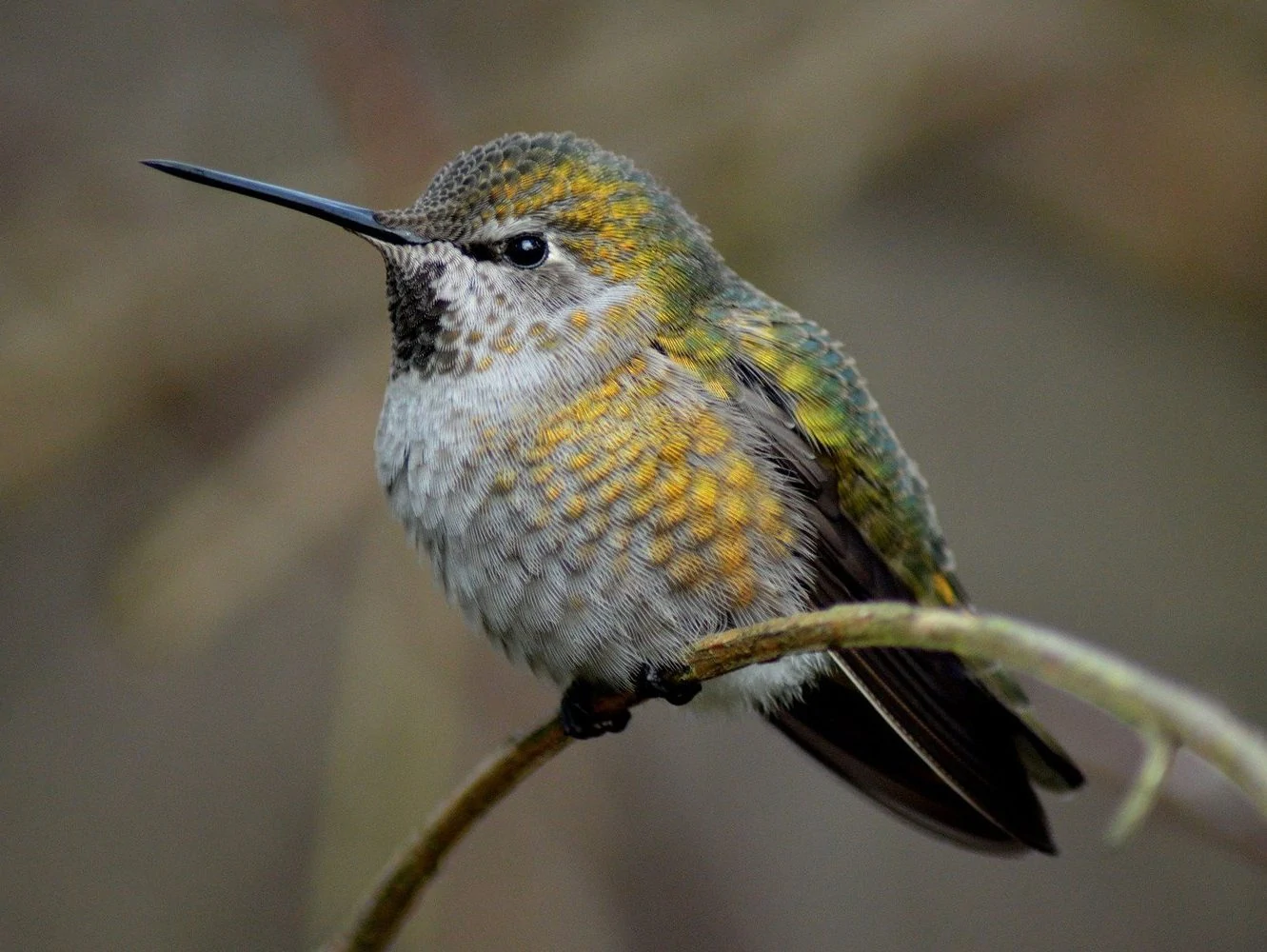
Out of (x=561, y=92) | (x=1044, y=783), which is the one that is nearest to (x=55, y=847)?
(x=561, y=92)

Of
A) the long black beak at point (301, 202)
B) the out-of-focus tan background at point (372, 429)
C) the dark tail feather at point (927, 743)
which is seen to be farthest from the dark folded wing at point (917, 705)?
the long black beak at point (301, 202)

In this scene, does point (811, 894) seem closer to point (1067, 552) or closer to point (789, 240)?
point (1067, 552)

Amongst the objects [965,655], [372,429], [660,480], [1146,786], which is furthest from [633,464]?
[372,429]

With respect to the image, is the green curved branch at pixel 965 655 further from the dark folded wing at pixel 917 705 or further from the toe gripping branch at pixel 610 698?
the dark folded wing at pixel 917 705

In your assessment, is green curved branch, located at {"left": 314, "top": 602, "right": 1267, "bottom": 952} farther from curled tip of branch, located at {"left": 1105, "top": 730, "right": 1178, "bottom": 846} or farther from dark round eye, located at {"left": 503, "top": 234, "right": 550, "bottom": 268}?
dark round eye, located at {"left": 503, "top": 234, "right": 550, "bottom": 268}

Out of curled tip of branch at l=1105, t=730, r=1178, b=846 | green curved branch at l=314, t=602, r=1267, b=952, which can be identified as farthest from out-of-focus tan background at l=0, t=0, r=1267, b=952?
curled tip of branch at l=1105, t=730, r=1178, b=846

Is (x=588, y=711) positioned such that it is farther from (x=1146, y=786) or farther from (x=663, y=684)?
(x=1146, y=786)
